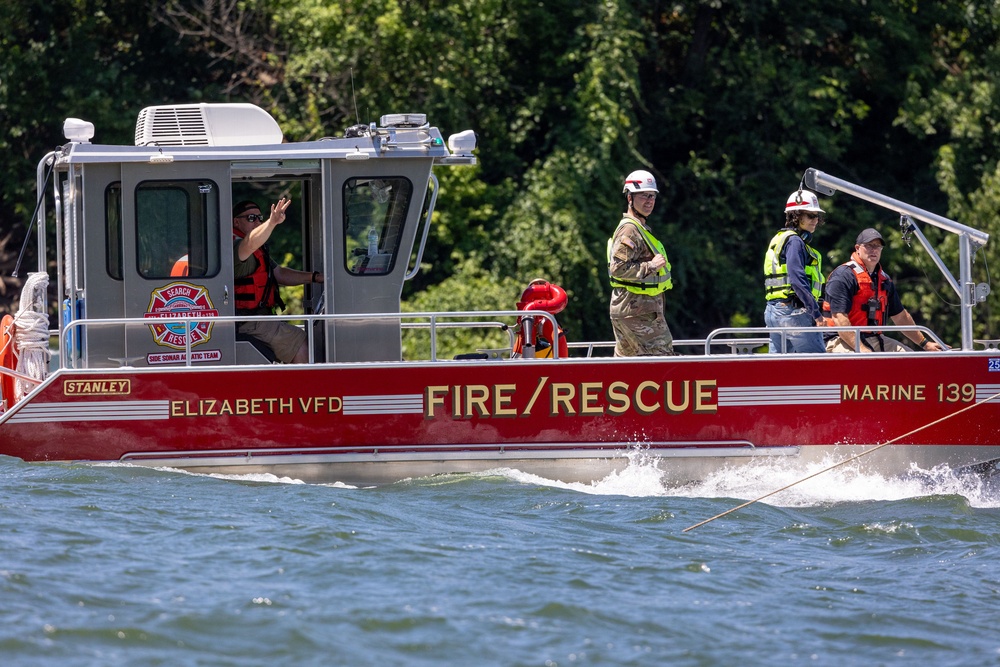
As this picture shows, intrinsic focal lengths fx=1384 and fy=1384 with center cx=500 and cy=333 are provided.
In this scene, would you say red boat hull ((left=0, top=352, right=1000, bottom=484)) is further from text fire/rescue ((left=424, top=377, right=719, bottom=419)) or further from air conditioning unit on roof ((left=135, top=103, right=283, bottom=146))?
air conditioning unit on roof ((left=135, top=103, right=283, bottom=146))

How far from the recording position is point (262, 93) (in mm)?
20234

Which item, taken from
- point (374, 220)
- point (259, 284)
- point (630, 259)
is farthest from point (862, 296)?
point (259, 284)

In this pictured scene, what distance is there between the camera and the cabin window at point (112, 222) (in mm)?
9445

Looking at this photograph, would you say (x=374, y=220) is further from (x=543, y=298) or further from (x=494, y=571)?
(x=494, y=571)

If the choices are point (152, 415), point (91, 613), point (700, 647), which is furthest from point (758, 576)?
point (152, 415)

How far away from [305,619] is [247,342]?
11.3 ft

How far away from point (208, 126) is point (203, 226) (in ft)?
2.53

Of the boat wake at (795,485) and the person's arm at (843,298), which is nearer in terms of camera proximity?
the boat wake at (795,485)

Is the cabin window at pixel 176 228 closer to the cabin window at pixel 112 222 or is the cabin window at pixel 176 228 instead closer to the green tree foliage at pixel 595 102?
the cabin window at pixel 112 222

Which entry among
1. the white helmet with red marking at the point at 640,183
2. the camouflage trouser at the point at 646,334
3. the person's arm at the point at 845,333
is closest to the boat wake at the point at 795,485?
the camouflage trouser at the point at 646,334

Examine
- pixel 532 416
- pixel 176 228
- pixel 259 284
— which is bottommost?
pixel 532 416

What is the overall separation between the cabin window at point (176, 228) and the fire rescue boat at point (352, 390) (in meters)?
0.01

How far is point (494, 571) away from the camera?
753cm

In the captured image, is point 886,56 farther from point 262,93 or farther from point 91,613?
point 91,613
